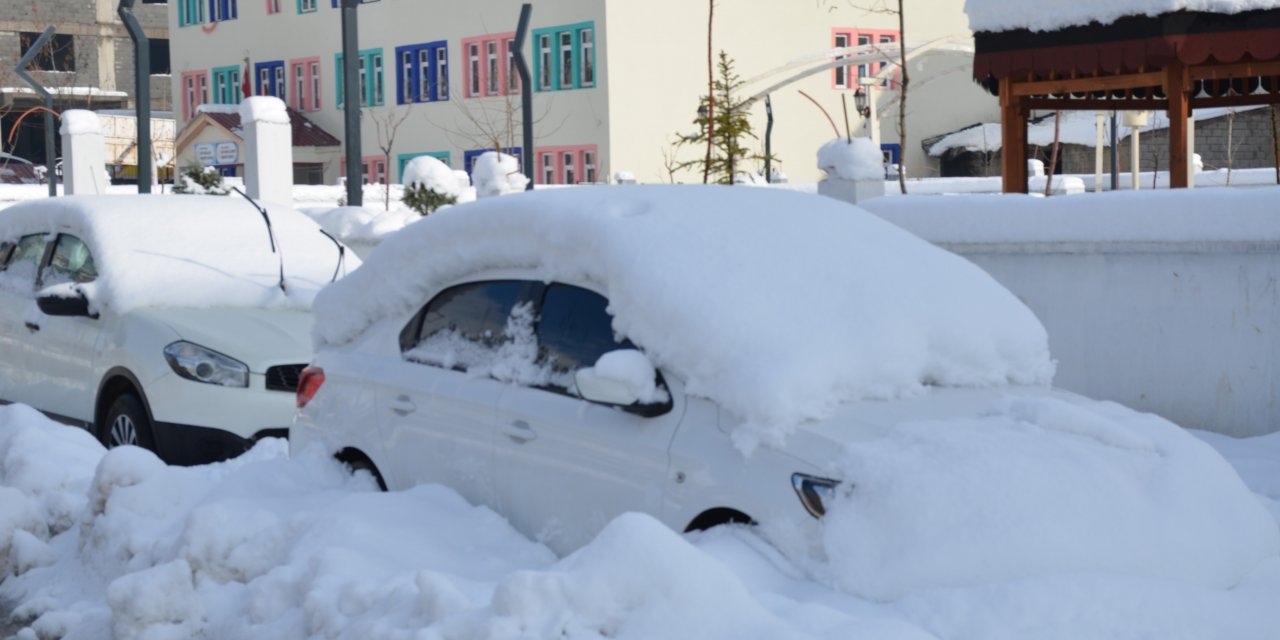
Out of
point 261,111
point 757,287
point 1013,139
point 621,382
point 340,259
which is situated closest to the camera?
point 621,382

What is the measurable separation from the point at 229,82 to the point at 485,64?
12407 millimetres

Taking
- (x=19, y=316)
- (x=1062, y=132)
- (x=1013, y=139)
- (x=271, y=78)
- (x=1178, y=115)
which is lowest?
(x=19, y=316)

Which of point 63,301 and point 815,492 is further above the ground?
point 63,301

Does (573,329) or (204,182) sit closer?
(573,329)

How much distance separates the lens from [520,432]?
20.5 feet

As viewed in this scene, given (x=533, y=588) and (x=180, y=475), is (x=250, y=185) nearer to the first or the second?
(x=180, y=475)

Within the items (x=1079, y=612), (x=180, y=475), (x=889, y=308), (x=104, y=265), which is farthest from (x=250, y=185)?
(x=1079, y=612)

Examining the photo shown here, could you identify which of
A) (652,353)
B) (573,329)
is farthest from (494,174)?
(652,353)

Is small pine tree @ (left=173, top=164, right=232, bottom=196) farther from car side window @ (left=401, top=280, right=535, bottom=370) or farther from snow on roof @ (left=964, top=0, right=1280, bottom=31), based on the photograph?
car side window @ (left=401, top=280, right=535, bottom=370)

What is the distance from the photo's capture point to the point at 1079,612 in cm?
477

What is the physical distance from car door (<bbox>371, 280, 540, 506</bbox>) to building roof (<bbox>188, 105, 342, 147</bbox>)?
4303 centimetres

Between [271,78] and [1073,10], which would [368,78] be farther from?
[1073,10]

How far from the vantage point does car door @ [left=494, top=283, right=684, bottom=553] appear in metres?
5.74

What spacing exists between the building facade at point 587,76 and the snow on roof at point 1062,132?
135cm
